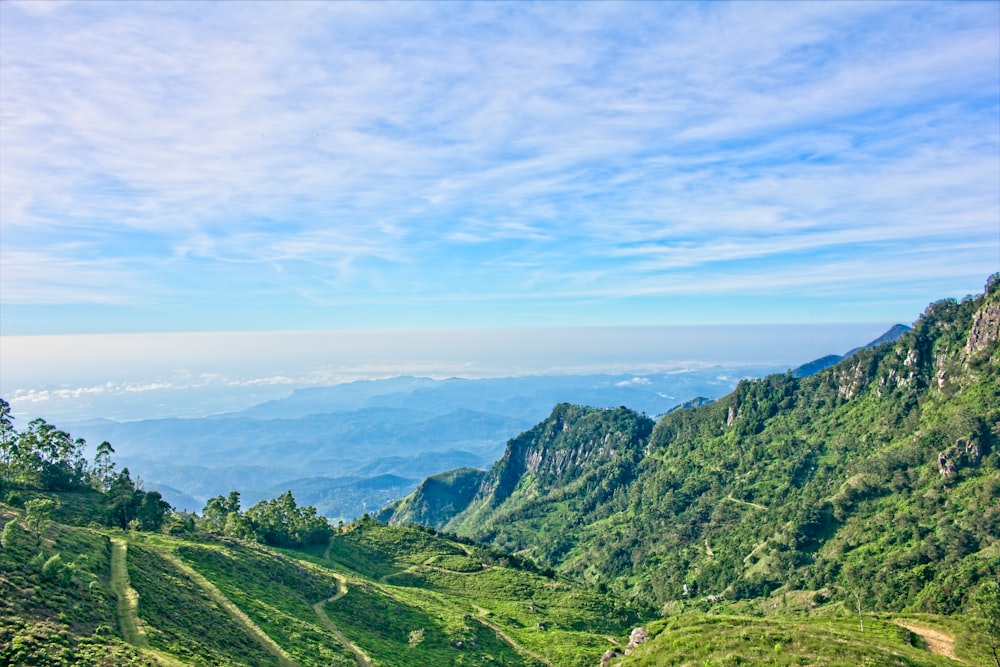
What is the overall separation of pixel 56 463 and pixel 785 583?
623 feet

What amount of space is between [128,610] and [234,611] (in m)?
15.1

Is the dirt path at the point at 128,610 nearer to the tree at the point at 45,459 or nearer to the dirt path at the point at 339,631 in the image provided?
the dirt path at the point at 339,631

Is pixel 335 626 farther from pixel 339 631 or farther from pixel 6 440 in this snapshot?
pixel 6 440

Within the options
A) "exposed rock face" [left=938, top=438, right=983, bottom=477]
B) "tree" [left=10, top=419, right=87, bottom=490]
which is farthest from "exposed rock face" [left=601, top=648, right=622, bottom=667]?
"exposed rock face" [left=938, top=438, right=983, bottom=477]

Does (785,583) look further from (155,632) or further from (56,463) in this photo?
(56,463)

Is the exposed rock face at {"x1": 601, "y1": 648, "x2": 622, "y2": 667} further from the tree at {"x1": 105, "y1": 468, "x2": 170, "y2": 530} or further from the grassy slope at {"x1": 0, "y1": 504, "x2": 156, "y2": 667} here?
the tree at {"x1": 105, "y1": 468, "x2": 170, "y2": 530}

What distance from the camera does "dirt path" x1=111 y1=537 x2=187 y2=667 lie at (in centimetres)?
4053

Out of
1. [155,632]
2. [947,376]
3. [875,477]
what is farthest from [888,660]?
[947,376]

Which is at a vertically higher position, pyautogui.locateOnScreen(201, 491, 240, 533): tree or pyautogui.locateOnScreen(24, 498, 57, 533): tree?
pyautogui.locateOnScreen(24, 498, 57, 533): tree

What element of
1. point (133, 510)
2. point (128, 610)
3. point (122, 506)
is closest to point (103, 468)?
point (122, 506)

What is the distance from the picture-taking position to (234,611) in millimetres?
59375

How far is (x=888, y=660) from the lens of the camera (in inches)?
1864

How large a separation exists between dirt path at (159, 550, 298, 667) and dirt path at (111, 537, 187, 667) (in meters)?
8.18

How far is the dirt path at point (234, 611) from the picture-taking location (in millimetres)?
53656
